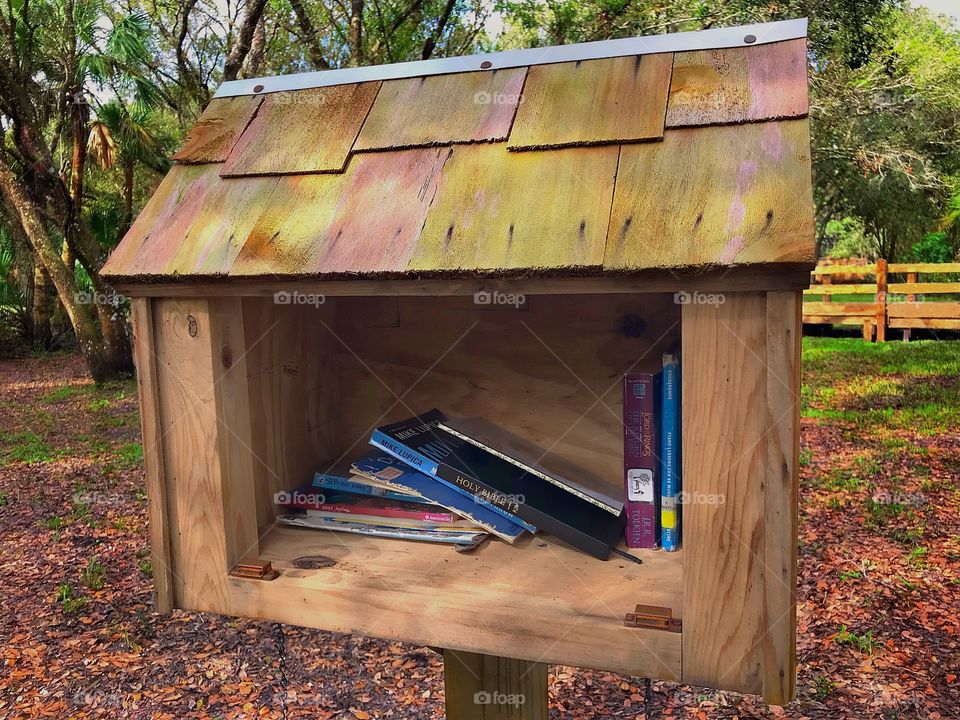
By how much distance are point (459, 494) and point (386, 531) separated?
7.2 inches

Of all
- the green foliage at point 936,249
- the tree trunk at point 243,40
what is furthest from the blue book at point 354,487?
the green foliage at point 936,249

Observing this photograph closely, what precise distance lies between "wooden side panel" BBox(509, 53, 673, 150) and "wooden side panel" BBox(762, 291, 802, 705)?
1.30ft

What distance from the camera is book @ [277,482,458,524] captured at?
1.71 metres

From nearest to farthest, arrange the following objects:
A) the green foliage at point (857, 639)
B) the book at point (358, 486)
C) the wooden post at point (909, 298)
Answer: the book at point (358, 486) < the green foliage at point (857, 639) < the wooden post at point (909, 298)

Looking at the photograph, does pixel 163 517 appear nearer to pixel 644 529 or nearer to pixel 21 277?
pixel 644 529

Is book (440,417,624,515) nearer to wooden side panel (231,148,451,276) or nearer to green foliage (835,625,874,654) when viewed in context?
wooden side panel (231,148,451,276)

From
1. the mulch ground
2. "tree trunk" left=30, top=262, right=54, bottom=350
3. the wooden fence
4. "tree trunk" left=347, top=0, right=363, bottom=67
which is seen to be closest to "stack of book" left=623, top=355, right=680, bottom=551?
the mulch ground

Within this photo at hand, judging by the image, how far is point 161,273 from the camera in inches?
54.7

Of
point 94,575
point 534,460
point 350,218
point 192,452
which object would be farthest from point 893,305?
point 192,452

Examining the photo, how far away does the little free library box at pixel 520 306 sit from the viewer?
1150 mm

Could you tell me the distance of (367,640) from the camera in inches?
159

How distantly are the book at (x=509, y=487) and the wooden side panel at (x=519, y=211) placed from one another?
55cm

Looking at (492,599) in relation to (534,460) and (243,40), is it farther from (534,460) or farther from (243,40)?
(243,40)

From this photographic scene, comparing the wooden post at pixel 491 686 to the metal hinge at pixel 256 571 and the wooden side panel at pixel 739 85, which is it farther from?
the wooden side panel at pixel 739 85
